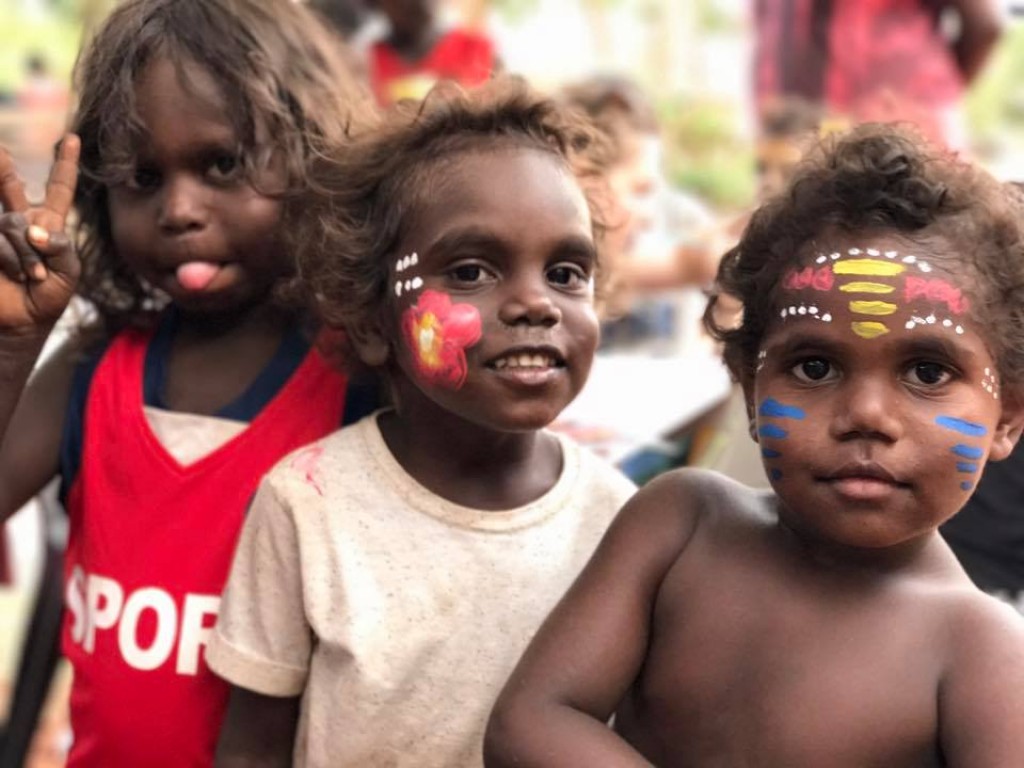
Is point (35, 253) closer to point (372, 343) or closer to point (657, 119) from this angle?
point (372, 343)

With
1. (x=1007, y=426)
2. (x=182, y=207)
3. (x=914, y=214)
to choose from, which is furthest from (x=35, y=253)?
(x=1007, y=426)

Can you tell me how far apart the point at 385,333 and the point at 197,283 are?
30 cm

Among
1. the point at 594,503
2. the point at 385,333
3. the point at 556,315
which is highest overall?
the point at 556,315

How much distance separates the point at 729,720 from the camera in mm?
1589

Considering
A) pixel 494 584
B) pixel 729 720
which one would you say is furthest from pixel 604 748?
pixel 494 584

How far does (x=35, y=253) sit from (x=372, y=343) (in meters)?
0.46

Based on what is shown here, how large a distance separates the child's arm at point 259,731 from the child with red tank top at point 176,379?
0.41ft

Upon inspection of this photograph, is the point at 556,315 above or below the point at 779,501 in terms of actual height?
above

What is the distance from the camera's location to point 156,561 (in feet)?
6.80

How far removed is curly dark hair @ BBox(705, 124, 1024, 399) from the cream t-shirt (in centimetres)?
45

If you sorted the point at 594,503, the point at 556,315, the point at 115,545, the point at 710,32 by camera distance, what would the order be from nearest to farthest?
the point at 556,315 → the point at 594,503 → the point at 115,545 → the point at 710,32

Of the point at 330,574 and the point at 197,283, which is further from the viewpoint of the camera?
the point at 197,283

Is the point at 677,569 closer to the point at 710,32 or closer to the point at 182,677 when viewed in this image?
the point at 182,677

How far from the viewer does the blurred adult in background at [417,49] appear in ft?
16.8
